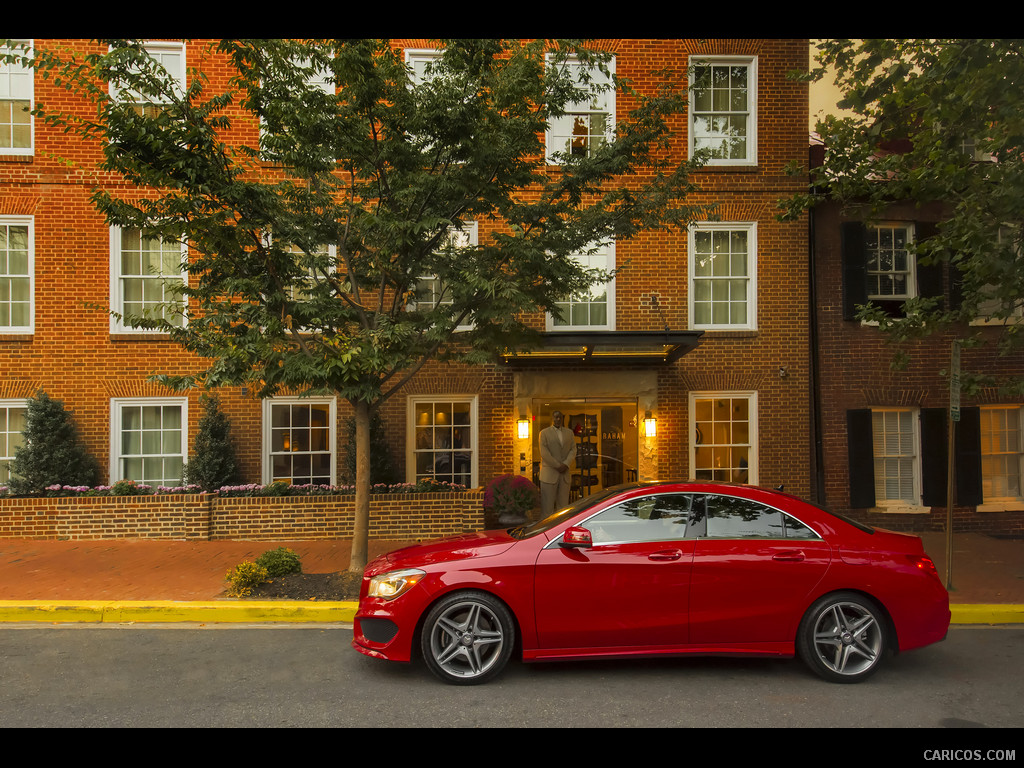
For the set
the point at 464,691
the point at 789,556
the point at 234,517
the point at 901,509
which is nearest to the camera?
the point at 464,691

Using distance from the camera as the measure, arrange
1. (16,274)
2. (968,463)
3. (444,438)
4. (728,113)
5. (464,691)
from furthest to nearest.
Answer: (728,113) < (444,438) < (968,463) < (16,274) < (464,691)

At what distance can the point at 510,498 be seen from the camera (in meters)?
10.6

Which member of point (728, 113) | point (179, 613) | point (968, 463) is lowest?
point (179, 613)

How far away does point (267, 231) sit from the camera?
729cm

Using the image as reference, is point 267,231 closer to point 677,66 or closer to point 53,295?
point 53,295

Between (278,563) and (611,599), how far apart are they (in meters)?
4.15

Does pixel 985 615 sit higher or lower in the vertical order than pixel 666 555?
lower

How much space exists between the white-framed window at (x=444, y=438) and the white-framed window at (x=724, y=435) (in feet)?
12.7

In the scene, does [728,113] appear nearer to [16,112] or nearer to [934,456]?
[934,456]

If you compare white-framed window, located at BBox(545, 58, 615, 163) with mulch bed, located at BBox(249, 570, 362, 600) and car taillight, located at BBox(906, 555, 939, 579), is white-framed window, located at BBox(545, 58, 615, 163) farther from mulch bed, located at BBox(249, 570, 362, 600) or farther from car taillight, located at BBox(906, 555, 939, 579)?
car taillight, located at BBox(906, 555, 939, 579)

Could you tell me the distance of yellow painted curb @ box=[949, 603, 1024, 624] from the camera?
6.46 m

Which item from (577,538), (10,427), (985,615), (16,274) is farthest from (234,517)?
(985,615)

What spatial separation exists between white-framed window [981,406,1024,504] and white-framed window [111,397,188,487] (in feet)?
45.2
